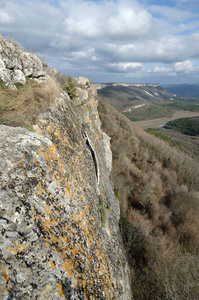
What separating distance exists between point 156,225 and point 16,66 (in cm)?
2699

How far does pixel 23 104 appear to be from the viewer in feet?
17.9

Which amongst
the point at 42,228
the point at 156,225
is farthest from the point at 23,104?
the point at 156,225

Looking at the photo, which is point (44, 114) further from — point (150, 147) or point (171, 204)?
point (150, 147)

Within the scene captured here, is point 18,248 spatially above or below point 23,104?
below

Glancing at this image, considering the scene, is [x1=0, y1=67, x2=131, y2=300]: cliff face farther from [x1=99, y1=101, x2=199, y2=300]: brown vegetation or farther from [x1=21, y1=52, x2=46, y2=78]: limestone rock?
[x1=99, y1=101, x2=199, y2=300]: brown vegetation

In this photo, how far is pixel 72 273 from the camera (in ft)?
10.6

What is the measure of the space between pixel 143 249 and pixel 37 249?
18234mm

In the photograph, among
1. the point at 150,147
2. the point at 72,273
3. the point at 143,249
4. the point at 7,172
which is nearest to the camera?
the point at 7,172

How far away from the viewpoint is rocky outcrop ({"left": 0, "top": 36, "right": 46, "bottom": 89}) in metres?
5.71

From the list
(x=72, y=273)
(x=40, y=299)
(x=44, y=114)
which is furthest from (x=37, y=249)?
(x=44, y=114)

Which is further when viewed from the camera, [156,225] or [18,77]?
[156,225]

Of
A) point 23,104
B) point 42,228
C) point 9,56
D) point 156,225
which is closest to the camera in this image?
point 42,228

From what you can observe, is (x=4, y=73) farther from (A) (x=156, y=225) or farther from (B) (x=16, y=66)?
(A) (x=156, y=225)

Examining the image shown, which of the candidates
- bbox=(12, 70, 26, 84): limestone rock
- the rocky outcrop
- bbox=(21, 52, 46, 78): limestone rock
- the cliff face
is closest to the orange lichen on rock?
the cliff face
